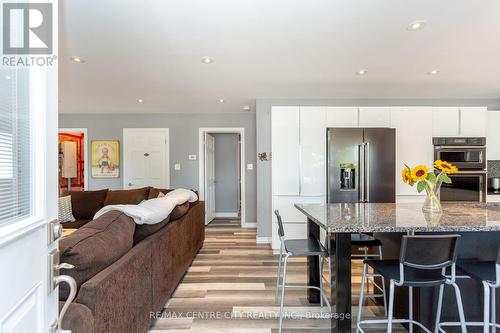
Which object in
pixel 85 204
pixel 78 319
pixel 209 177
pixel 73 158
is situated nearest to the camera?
pixel 78 319

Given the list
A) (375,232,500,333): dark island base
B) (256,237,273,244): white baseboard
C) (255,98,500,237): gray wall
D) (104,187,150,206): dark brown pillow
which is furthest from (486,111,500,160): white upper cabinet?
(104,187,150,206): dark brown pillow

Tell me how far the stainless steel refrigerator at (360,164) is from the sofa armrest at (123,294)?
2.66 metres

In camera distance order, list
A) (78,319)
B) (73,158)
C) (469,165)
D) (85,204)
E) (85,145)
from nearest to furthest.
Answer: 1. (78,319)
2. (469,165)
3. (85,204)
4. (85,145)
5. (73,158)

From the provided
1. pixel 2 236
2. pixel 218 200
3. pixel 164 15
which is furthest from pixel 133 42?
pixel 218 200

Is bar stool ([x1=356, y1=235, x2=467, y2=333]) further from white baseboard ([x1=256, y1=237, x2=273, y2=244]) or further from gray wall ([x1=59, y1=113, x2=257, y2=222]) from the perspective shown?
gray wall ([x1=59, y1=113, x2=257, y2=222])

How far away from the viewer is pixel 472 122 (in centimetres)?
410

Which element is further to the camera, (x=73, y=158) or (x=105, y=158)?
(x=73, y=158)

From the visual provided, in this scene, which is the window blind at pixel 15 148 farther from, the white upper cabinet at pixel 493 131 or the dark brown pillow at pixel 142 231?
the white upper cabinet at pixel 493 131

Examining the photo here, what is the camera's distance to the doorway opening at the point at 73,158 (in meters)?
5.68

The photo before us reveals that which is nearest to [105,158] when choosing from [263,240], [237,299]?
[263,240]

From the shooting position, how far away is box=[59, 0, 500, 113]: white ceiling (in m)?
1.98

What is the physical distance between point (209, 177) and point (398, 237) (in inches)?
176

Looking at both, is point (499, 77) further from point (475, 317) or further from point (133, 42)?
point (133, 42)

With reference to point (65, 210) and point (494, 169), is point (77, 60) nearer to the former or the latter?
point (65, 210)
